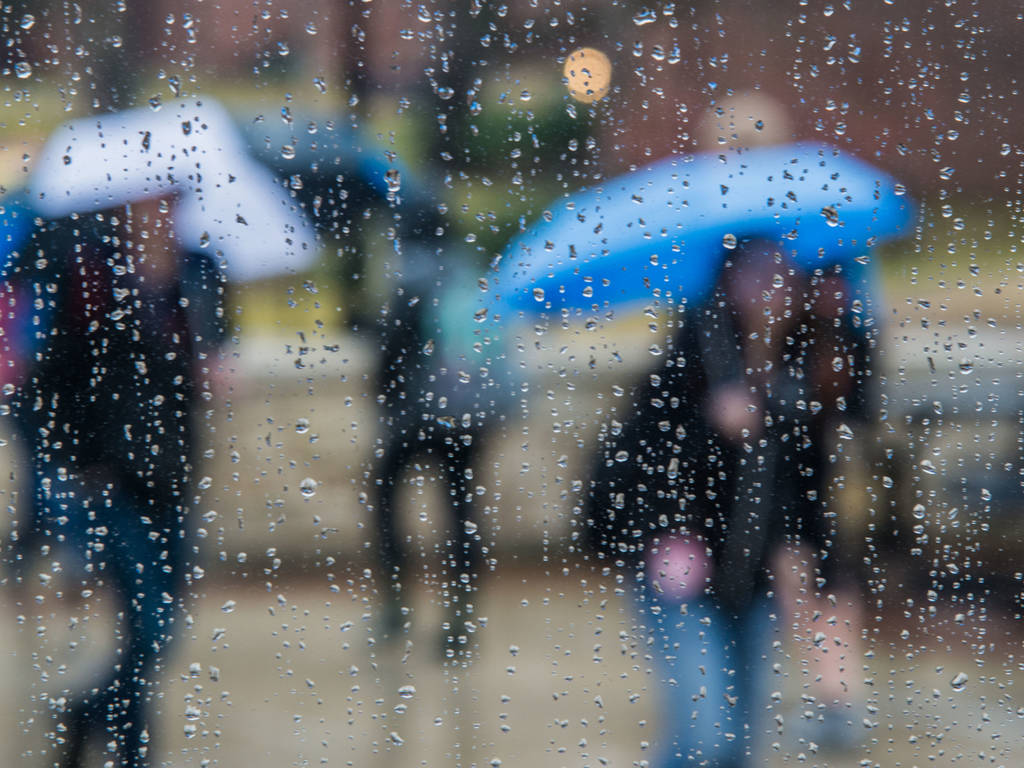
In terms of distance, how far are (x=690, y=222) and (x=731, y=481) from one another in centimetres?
36

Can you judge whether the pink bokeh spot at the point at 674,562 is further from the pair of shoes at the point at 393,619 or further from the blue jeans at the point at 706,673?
the pair of shoes at the point at 393,619

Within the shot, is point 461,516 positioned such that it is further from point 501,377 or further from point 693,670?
point 693,670

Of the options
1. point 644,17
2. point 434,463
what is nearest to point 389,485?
point 434,463

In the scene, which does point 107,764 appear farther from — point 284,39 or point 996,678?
point 996,678

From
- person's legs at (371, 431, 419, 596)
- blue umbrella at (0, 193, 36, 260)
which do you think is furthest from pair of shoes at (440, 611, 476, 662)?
blue umbrella at (0, 193, 36, 260)

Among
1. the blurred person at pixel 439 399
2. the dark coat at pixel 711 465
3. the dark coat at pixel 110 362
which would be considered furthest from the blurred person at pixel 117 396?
the dark coat at pixel 711 465

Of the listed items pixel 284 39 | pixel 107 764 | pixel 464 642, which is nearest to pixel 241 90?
pixel 284 39

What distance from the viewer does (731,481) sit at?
4.36 ft

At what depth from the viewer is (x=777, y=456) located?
52.3 inches

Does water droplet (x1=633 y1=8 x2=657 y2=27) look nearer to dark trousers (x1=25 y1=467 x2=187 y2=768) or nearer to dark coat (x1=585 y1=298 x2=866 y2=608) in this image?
dark coat (x1=585 y1=298 x2=866 y2=608)

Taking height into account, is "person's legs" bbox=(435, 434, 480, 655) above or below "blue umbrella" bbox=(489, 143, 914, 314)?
below

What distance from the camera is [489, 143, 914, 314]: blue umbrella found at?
129 centimetres

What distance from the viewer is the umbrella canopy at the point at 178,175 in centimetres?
126

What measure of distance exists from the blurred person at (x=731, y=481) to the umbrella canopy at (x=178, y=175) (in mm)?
557
